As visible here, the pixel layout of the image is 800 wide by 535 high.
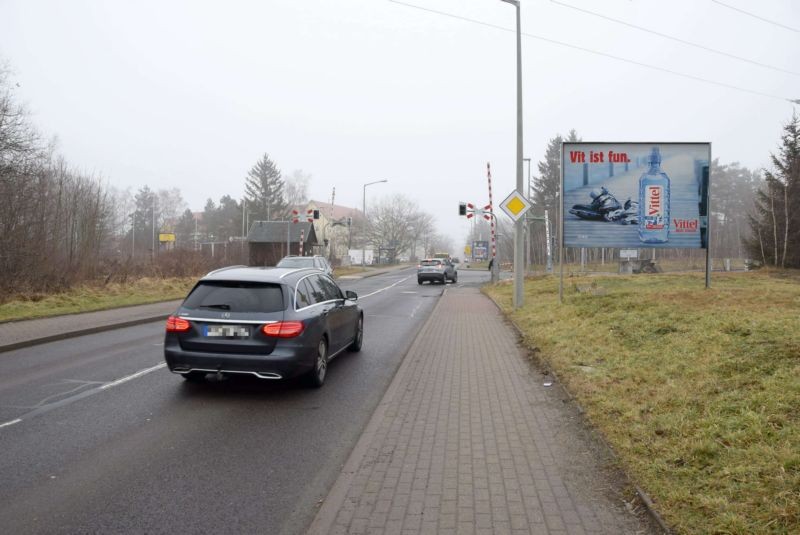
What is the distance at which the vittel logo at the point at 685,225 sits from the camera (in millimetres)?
14133

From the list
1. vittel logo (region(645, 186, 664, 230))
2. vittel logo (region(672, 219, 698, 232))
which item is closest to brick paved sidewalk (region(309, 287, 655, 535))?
vittel logo (region(645, 186, 664, 230))

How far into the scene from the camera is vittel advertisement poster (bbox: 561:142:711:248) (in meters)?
14.1

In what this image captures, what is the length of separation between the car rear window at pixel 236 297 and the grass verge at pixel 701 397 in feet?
12.2

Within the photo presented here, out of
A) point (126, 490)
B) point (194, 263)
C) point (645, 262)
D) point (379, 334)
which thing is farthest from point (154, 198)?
point (126, 490)

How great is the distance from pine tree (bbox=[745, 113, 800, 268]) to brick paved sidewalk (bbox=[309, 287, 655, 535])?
21.9m

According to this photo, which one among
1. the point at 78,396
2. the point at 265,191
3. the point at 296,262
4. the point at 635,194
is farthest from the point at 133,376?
the point at 265,191

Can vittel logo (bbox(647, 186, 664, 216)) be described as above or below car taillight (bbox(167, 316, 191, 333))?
above

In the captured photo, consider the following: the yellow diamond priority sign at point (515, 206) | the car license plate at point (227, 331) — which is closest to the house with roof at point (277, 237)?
the yellow diamond priority sign at point (515, 206)

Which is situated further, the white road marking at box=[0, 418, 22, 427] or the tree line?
the tree line

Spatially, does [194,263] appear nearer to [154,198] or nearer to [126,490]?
[126,490]

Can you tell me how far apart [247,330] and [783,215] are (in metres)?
26.6

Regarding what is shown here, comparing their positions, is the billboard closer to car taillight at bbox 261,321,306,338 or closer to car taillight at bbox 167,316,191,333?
car taillight at bbox 261,321,306,338

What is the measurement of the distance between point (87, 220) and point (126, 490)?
2364 cm

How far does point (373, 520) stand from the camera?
3469 millimetres
